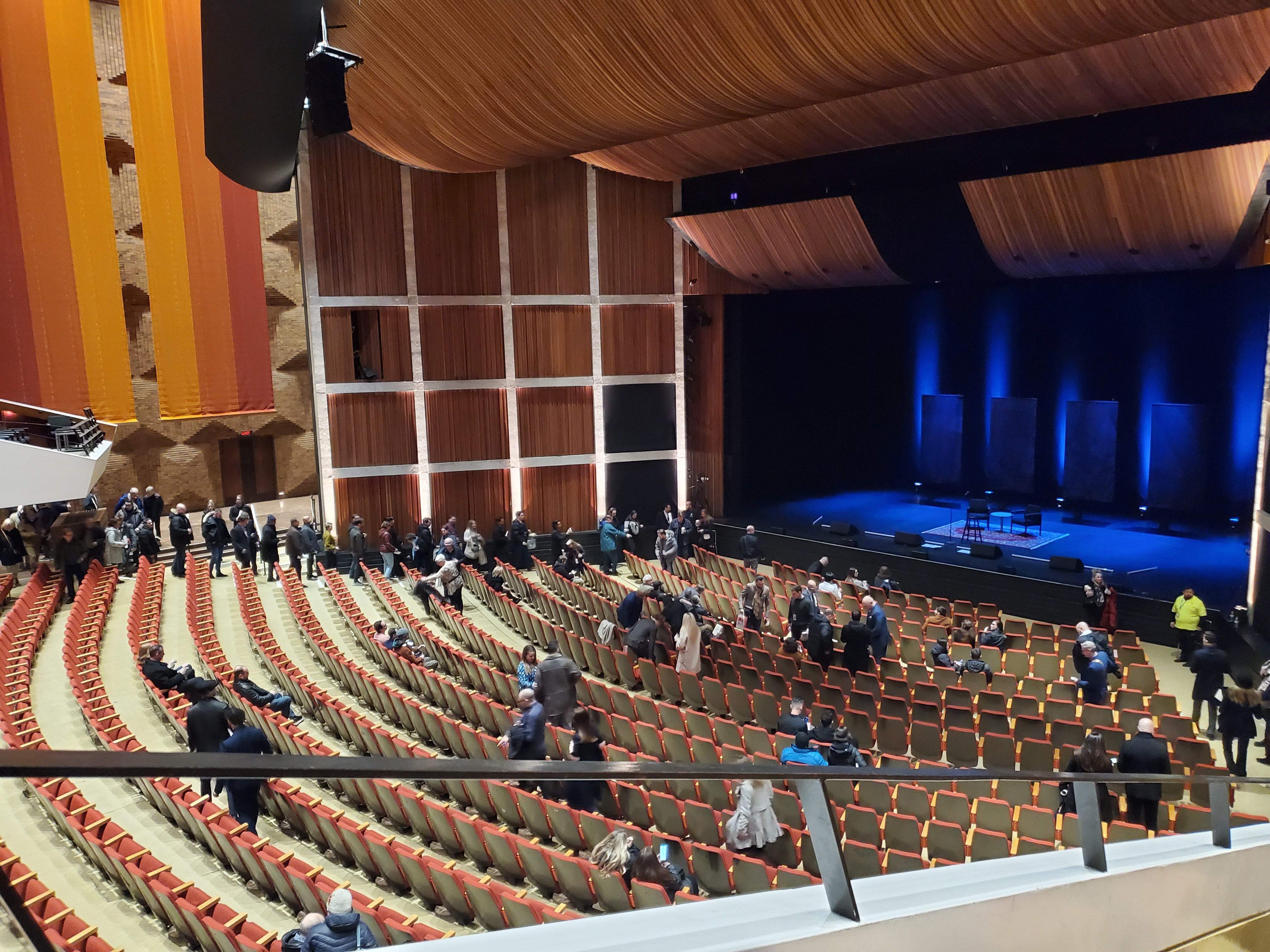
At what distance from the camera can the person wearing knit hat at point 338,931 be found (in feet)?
9.89

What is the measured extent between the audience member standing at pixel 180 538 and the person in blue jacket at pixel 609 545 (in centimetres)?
611

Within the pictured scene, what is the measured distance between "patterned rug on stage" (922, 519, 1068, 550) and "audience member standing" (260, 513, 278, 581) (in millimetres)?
9697

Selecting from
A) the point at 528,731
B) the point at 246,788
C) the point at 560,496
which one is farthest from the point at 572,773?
the point at 560,496

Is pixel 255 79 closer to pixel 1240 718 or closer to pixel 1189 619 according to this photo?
pixel 1240 718

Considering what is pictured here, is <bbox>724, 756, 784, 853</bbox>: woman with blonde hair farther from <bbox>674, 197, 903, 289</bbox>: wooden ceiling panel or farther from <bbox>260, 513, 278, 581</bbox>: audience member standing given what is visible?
<bbox>674, 197, 903, 289</bbox>: wooden ceiling panel

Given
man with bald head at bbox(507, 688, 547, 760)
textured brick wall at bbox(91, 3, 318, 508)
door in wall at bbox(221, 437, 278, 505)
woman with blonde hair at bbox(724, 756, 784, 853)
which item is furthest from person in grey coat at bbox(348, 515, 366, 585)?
woman with blonde hair at bbox(724, 756, 784, 853)

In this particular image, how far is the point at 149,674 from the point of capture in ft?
25.6

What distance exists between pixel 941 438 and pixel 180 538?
12.5 meters

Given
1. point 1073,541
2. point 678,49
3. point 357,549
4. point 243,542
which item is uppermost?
point 678,49

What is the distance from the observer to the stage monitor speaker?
14766 mm

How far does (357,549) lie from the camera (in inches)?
541

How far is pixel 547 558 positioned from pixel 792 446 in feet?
17.0

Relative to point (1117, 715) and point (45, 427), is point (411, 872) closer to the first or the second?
point (1117, 715)

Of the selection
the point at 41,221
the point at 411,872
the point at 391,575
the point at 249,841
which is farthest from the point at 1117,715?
the point at 41,221
